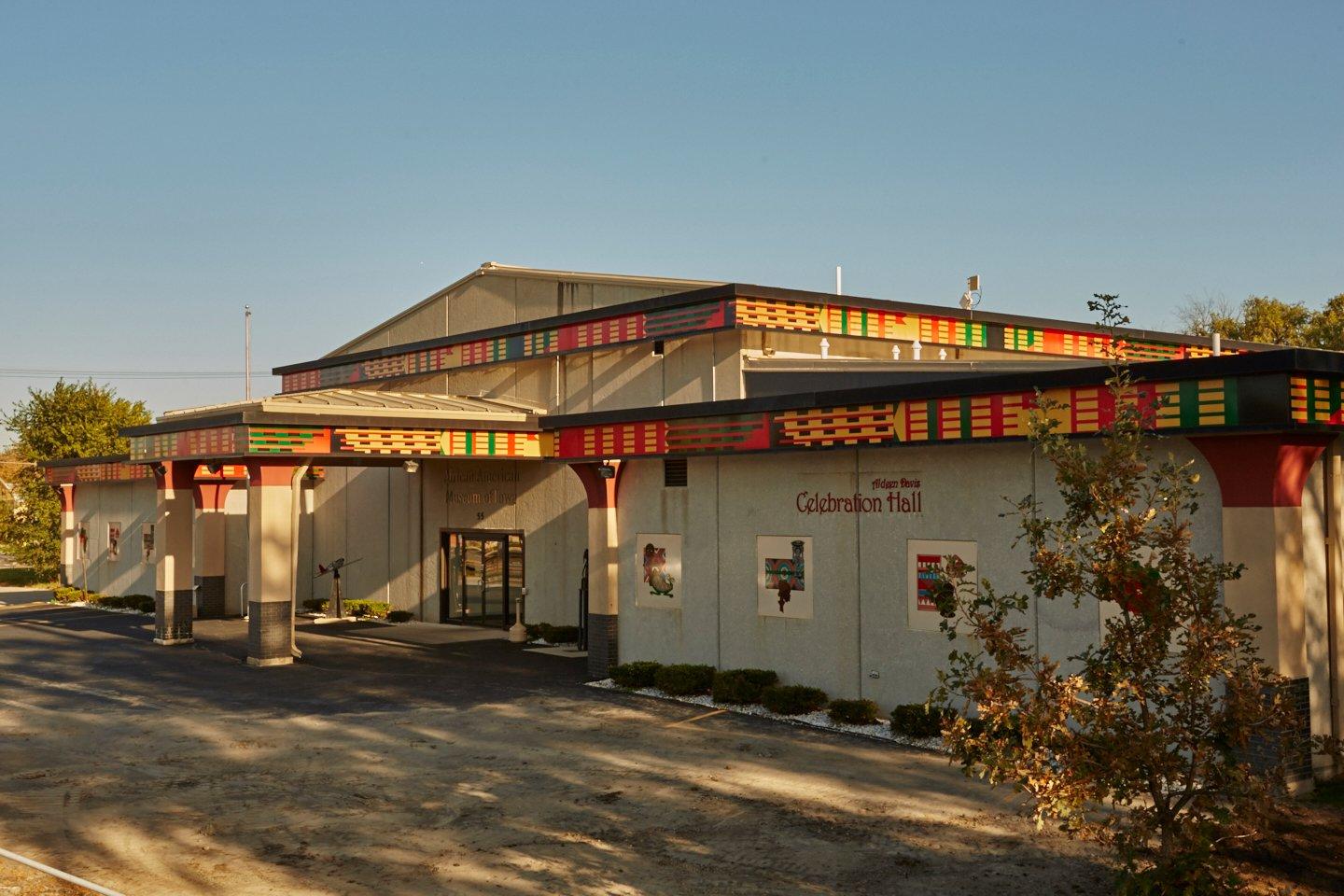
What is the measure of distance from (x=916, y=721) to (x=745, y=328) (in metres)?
11.6

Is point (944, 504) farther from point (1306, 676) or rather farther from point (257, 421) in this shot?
point (257, 421)

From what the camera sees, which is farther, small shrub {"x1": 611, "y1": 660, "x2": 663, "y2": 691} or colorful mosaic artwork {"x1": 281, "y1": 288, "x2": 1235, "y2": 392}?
colorful mosaic artwork {"x1": 281, "y1": 288, "x2": 1235, "y2": 392}

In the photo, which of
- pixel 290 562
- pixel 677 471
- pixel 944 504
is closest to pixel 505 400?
pixel 290 562

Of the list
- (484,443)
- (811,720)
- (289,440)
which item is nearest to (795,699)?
(811,720)

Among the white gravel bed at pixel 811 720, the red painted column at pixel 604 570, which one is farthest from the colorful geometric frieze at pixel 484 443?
the white gravel bed at pixel 811 720

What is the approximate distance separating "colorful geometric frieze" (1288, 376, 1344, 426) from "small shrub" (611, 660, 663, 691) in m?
12.3

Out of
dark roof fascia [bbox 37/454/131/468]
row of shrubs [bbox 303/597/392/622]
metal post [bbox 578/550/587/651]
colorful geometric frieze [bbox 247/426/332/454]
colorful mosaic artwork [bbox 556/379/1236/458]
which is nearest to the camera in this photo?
colorful mosaic artwork [bbox 556/379/1236/458]

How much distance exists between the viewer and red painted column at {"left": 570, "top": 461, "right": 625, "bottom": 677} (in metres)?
23.5

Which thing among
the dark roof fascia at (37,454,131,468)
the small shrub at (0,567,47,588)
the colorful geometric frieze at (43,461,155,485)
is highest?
the dark roof fascia at (37,454,131,468)

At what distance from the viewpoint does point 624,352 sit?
29.5m

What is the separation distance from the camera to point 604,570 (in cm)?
2366

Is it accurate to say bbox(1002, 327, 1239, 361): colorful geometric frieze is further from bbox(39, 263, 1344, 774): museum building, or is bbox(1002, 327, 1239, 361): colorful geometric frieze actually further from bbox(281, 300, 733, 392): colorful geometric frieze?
bbox(281, 300, 733, 392): colorful geometric frieze

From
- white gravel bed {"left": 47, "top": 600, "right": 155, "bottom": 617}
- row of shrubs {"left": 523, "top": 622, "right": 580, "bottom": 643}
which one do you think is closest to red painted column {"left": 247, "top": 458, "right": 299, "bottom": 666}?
row of shrubs {"left": 523, "top": 622, "right": 580, "bottom": 643}

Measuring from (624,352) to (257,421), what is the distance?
9131 millimetres
